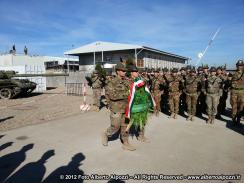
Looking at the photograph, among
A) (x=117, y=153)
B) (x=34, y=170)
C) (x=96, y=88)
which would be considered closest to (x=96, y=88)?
(x=96, y=88)

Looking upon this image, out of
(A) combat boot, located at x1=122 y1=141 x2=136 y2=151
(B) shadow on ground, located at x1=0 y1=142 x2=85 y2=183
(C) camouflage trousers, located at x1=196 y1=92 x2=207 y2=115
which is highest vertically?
(C) camouflage trousers, located at x1=196 y1=92 x2=207 y2=115

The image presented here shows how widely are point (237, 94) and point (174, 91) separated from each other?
81.8 inches

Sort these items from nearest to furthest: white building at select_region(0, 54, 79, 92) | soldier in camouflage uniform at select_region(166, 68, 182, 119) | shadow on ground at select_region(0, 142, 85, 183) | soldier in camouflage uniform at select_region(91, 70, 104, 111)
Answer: shadow on ground at select_region(0, 142, 85, 183)
soldier in camouflage uniform at select_region(166, 68, 182, 119)
soldier in camouflage uniform at select_region(91, 70, 104, 111)
white building at select_region(0, 54, 79, 92)

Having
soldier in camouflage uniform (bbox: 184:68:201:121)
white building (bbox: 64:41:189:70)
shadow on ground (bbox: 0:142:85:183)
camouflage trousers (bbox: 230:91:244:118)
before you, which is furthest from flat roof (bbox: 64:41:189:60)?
shadow on ground (bbox: 0:142:85:183)

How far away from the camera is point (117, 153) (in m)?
5.43

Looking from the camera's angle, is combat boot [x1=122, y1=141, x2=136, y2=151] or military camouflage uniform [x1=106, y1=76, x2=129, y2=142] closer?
military camouflage uniform [x1=106, y1=76, x2=129, y2=142]

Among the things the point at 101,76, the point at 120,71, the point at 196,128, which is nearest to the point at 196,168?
the point at 120,71

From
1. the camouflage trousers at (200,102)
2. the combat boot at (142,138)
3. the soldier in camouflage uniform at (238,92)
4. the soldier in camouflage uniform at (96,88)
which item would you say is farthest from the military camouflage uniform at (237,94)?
the soldier in camouflage uniform at (96,88)

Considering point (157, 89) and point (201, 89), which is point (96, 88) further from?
point (201, 89)

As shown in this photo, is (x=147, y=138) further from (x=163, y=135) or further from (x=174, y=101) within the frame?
(x=174, y=101)

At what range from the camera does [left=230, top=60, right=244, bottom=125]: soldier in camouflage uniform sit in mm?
7965

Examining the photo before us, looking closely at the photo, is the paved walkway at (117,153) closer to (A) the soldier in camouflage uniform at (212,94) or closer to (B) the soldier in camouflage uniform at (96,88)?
(A) the soldier in camouflage uniform at (212,94)

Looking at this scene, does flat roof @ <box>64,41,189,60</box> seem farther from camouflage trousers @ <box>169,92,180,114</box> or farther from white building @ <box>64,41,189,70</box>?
camouflage trousers @ <box>169,92,180,114</box>

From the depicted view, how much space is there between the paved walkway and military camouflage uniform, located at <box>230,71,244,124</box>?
1.61ft
